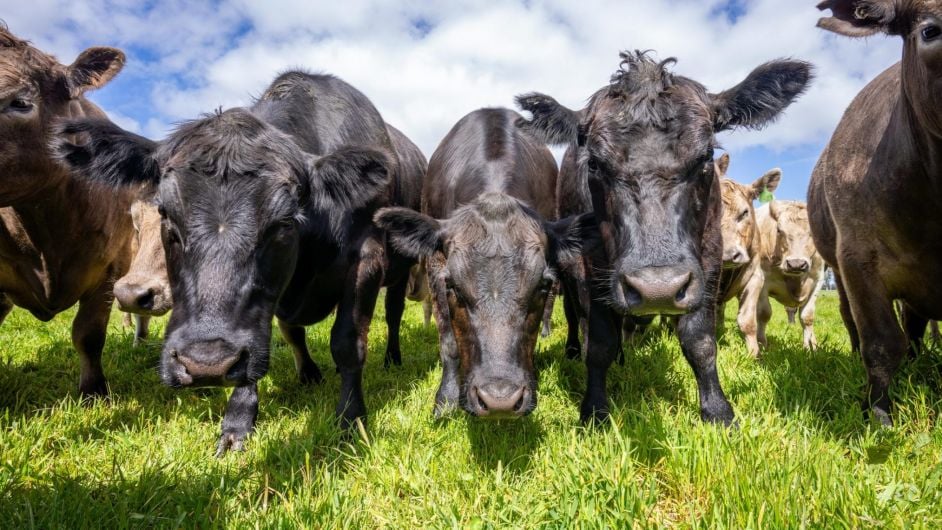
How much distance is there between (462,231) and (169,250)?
1.61m

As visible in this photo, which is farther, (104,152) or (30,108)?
(30,108)

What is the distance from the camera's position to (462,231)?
11.6 feet

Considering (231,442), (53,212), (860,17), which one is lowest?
(231,442)

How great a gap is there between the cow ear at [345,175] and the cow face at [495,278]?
0.22 meters

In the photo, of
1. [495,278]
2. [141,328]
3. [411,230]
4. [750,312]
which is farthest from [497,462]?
[141,328]

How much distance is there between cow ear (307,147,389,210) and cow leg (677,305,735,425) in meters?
2.14

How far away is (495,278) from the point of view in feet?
10.5

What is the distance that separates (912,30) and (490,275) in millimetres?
2253

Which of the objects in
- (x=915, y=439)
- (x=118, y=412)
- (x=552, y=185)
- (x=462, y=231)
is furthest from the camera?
(x=552, y=185)

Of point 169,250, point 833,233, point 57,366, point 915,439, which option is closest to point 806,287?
point 833,233

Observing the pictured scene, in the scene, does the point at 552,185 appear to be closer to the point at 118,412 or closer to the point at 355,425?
the point at 355,425

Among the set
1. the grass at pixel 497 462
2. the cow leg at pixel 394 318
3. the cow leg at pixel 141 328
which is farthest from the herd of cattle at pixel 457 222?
the cow leg at pixel 141 328

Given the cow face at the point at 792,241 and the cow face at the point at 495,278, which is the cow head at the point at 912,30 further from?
the cow face at the point at 792,241

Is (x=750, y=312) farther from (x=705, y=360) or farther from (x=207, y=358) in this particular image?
(x=207, y=358)
